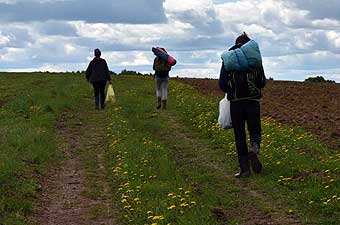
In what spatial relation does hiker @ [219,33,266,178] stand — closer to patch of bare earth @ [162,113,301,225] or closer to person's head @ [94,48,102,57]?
patch of bare earth @ [162,113,301,225]

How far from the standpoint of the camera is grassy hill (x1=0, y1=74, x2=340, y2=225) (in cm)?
829

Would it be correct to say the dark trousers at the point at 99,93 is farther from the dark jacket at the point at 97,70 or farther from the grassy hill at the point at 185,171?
the grassy hill at the point at 185,171

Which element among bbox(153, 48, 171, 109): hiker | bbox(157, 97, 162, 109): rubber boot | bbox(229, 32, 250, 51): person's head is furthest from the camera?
bbox(157, 97, 162, 109): rubber boot

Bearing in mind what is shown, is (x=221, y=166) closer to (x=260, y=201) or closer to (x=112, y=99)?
(x=260, y=201)

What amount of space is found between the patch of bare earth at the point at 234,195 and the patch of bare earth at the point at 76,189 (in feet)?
4.54

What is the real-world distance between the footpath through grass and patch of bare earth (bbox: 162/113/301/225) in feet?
0.04

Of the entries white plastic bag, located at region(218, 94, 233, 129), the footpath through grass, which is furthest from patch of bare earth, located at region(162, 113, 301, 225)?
white plastic bag, located at region(218, 94, 233, 129)

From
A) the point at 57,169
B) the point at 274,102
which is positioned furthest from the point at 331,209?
the point at 274,102

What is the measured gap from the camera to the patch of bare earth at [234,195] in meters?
8.03

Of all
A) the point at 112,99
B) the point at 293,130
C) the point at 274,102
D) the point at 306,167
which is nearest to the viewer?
the point at 306,167

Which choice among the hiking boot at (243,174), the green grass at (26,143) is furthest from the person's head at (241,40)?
the green grass at (26,143)

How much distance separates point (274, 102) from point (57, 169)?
13.7 metres

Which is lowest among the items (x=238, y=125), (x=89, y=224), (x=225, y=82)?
(x=89, y=224)

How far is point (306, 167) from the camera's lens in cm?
1044
